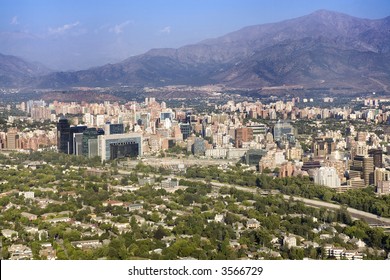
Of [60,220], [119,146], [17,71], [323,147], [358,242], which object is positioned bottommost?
[358,242]

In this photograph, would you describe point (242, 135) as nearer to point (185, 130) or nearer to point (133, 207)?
point (185, 130)

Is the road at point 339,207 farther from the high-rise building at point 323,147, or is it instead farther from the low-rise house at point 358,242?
the high-rise building at point 323,147

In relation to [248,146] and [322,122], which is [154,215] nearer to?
[248,146]

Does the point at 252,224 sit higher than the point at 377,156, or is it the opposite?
the point at 377,156

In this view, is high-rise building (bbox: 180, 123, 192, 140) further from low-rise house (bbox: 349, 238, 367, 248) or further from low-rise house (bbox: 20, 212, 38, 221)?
low-rise house (bbox: 349, 238, 367, 248)

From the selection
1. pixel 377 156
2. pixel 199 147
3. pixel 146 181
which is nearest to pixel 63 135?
pixel 199 147

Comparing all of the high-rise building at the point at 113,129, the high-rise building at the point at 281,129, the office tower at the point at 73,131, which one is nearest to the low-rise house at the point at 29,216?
the office tower at the point at 73,131
